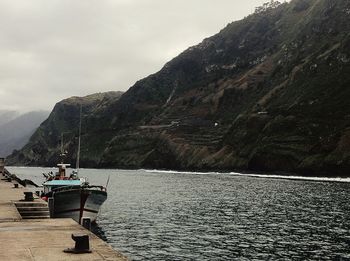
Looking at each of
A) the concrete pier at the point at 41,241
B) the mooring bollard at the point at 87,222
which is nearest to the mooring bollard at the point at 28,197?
the concrete pier at the point at 41,241

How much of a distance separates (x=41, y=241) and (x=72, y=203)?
2659 cm

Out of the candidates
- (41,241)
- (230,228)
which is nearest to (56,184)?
(230,228)

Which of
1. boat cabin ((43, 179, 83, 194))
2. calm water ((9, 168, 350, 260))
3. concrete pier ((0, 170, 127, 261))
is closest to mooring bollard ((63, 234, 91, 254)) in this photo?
concrete pier ((0, 170, 127, 261))

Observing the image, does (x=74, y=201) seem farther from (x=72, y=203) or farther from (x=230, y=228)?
(x=230, y=228)

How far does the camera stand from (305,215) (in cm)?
5359

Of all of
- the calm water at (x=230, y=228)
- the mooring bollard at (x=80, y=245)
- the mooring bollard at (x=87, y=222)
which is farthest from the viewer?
the calm water at (x=230, y=228)

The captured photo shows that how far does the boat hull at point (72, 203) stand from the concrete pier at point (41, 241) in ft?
59.6

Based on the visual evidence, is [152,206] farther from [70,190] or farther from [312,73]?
[312,73]

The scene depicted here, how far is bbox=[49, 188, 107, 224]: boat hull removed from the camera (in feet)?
144

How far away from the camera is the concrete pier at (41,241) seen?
50.5 feet

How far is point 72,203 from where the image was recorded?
44250 mm

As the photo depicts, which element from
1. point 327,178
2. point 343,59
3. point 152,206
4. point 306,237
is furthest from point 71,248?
point 343,59

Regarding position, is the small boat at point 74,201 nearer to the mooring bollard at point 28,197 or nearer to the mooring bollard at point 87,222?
the mooring bollard at point 28,197

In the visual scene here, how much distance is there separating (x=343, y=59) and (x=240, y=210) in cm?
12665
